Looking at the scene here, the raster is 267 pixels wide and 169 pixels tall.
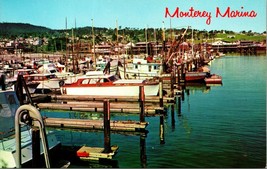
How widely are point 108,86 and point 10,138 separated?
44.9ft

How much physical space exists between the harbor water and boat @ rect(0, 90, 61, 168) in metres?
1.89

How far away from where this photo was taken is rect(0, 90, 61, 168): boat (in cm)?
1027

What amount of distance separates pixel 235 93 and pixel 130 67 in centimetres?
1321

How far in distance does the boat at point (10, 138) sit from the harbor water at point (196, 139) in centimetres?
189

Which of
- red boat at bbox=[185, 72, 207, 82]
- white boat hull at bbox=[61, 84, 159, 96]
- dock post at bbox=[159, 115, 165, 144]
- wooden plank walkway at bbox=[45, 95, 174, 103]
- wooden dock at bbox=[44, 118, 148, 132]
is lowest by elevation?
dock post at bbox=[159, 115, 165, 144]

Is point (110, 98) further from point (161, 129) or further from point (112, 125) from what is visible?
point (112, 125)

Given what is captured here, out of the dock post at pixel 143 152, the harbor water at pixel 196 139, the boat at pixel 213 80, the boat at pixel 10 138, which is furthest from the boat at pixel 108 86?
the boat at pixel 10 138

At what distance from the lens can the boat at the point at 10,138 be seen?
1027 centimetres

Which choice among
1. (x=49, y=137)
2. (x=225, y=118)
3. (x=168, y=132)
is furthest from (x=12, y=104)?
(x=225, y=118)

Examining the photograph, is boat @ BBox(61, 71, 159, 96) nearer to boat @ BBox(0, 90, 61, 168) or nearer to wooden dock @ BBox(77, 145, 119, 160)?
wooden dock @ BBox(77, 145, 119, 160)

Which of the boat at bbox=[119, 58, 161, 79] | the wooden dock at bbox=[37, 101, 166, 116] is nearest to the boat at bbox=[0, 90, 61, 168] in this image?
the wooden dock at bbox=[37, 101, 166, 116]

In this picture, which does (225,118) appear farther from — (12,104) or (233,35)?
(233,35)

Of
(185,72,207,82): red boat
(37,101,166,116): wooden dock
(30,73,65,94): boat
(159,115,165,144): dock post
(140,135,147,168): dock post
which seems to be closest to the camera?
(140,135,147,168): dock post

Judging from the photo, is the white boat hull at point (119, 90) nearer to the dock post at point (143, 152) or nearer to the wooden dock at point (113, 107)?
the wooden dock at point (113, 107)
